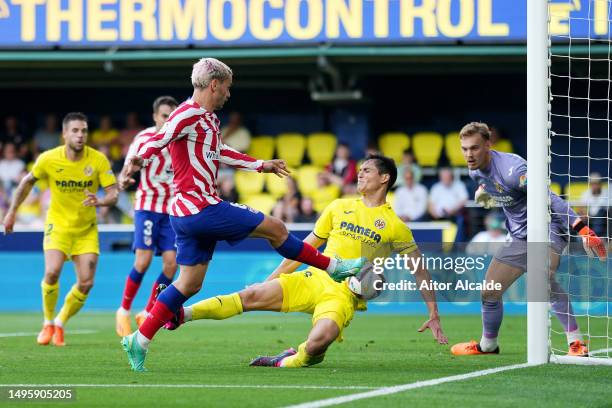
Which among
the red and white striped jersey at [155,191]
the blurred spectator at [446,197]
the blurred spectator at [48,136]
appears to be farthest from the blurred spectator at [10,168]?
the red and white striped jersey at [155,191]

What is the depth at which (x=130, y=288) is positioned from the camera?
1229 centimetres

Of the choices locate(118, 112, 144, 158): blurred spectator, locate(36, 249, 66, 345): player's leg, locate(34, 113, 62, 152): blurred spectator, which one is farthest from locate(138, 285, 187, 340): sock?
locate(34, 113, 62, 152): blurred spectator

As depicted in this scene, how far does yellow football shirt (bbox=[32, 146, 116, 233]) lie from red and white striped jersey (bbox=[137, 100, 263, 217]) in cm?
361

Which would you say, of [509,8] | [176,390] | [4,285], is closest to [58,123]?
[4,285]

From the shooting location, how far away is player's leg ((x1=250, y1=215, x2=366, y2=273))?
771cm

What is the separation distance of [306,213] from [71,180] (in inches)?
324

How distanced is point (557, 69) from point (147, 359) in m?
12.4

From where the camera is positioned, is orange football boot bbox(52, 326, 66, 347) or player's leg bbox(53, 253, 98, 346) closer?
orange football boot bbox(52, 326, 66, 347)

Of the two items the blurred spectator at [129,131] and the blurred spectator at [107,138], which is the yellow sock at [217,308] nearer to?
the blurred spectator at [107,138]

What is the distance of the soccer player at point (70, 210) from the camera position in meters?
11.1

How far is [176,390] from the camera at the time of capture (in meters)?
6.63

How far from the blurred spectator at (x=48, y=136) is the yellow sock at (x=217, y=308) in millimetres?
14987

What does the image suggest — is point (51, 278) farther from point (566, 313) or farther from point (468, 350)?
point (566, 313)

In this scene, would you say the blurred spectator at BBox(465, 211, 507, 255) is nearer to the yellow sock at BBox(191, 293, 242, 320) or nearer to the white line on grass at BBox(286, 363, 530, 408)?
the white line on grass at BBox(286, 363, 530, 408)
